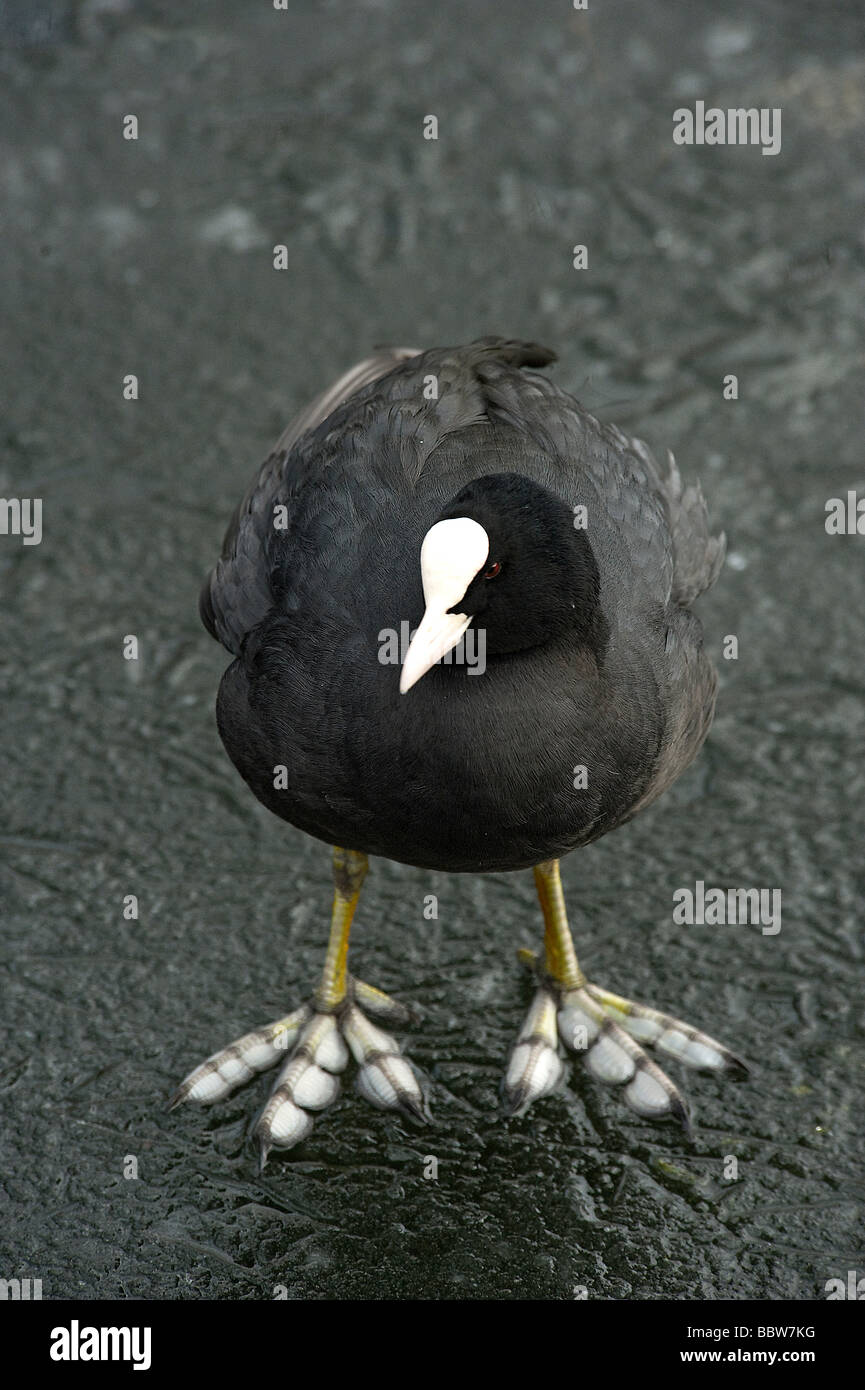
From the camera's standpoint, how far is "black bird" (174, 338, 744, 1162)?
9.07 feet

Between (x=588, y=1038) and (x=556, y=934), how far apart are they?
0.80ft

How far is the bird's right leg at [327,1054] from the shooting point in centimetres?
330

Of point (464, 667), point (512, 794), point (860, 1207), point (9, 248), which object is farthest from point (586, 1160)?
point (9, 248)

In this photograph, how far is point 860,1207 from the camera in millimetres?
3104

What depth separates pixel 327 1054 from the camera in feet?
11.2
